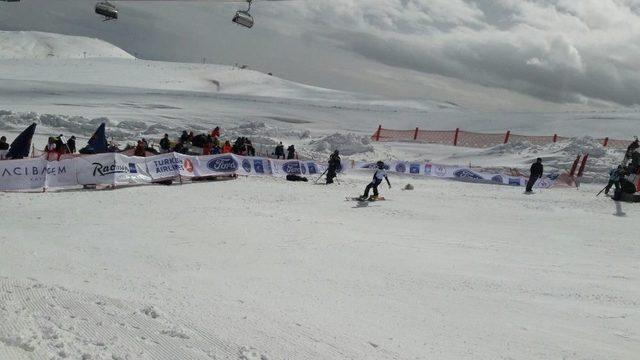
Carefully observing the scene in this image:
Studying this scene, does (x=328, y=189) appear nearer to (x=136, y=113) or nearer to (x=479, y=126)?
(x=136, y=113)

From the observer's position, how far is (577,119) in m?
44.5

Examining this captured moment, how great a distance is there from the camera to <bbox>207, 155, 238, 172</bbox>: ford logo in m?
19.2

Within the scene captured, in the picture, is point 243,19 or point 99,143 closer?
point 99,143

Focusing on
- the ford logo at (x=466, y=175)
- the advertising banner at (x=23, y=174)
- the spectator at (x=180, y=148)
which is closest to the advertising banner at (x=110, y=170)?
the advertising banner at (x=23, y=174)

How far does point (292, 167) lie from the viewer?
21.4 meters

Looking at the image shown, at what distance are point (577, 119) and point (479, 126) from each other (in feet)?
24.2

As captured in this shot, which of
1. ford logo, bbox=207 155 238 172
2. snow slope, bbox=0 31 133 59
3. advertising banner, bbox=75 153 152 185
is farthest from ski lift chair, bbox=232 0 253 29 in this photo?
snow slope, bbox=0 31 133 59

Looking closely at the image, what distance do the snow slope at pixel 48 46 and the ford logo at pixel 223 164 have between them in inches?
6270

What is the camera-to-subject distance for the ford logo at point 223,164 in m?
19.2

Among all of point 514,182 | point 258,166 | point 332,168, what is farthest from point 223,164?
point 514,182

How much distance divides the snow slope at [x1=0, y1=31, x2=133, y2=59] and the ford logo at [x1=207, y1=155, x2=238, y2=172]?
523 ft

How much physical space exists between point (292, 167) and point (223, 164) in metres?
2.87

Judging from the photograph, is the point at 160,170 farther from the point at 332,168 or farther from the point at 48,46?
the point at 48,46

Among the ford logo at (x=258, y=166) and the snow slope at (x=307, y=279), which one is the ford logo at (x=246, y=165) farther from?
the snow slope at (x=307, y=279)
